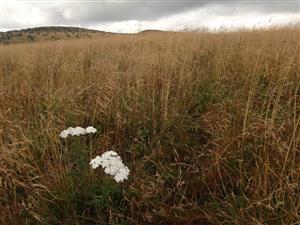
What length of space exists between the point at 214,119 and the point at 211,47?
2.96 metres

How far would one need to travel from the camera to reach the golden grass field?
1.95m

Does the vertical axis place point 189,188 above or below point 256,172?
below

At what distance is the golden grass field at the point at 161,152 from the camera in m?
1.95

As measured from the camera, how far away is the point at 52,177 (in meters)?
2.25

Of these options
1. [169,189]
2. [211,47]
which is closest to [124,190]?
[169,189]

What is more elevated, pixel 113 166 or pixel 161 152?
pixel 113 166

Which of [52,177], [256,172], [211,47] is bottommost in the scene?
[52,177]

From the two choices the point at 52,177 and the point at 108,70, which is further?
the point at 108,70

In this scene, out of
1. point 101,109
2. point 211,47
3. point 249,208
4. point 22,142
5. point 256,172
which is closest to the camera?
point 249,208

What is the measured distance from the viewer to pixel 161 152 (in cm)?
241

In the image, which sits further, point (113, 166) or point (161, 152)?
point (161, 152)

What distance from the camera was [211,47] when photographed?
5.35 m

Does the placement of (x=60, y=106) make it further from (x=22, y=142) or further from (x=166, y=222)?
(x=166, y=222)

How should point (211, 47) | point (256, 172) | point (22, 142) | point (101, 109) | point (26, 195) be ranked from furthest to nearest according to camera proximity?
point (211, 47)
point (101, 109)
point (22, 142)
point (26, 195)
point (256, 172)
